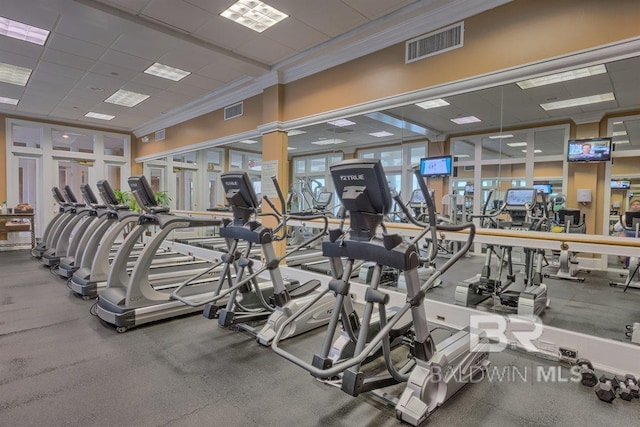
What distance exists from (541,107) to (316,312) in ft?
9.84

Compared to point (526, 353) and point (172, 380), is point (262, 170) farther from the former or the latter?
point (526, 353)

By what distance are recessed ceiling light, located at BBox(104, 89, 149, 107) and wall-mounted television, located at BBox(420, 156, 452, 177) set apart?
6198 millimetres

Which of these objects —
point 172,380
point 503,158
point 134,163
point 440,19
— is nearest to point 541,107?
point 503,158

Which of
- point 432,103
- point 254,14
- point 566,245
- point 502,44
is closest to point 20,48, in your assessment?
point 254,14

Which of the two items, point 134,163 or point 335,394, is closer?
point 335,394

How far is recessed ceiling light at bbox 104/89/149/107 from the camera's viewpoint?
7.17m

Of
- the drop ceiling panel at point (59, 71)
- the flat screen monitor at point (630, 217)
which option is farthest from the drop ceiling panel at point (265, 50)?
the flat screen monitor at point (630, 217)

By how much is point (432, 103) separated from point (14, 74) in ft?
24.0

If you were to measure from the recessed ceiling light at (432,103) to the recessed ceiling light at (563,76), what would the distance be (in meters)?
0.77

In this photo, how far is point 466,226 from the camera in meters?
2.08

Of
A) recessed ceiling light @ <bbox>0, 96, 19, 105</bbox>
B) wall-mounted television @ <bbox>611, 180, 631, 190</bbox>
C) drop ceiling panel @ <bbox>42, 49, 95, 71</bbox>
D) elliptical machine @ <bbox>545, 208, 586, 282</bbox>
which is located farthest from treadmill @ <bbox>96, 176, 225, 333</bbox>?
recessed ceiling light @ <bbox>0, 96, 19, 105</bbox>

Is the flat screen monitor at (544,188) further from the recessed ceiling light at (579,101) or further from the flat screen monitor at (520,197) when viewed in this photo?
the recessed ceiling light at (579,101)

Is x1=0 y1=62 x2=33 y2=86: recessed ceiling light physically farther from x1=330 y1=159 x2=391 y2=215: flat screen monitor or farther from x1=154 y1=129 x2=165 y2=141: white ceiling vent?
x1=330 y1=159 x2=391 y2=215: flat screen monitor

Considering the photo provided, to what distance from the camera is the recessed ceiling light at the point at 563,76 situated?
112 inches
